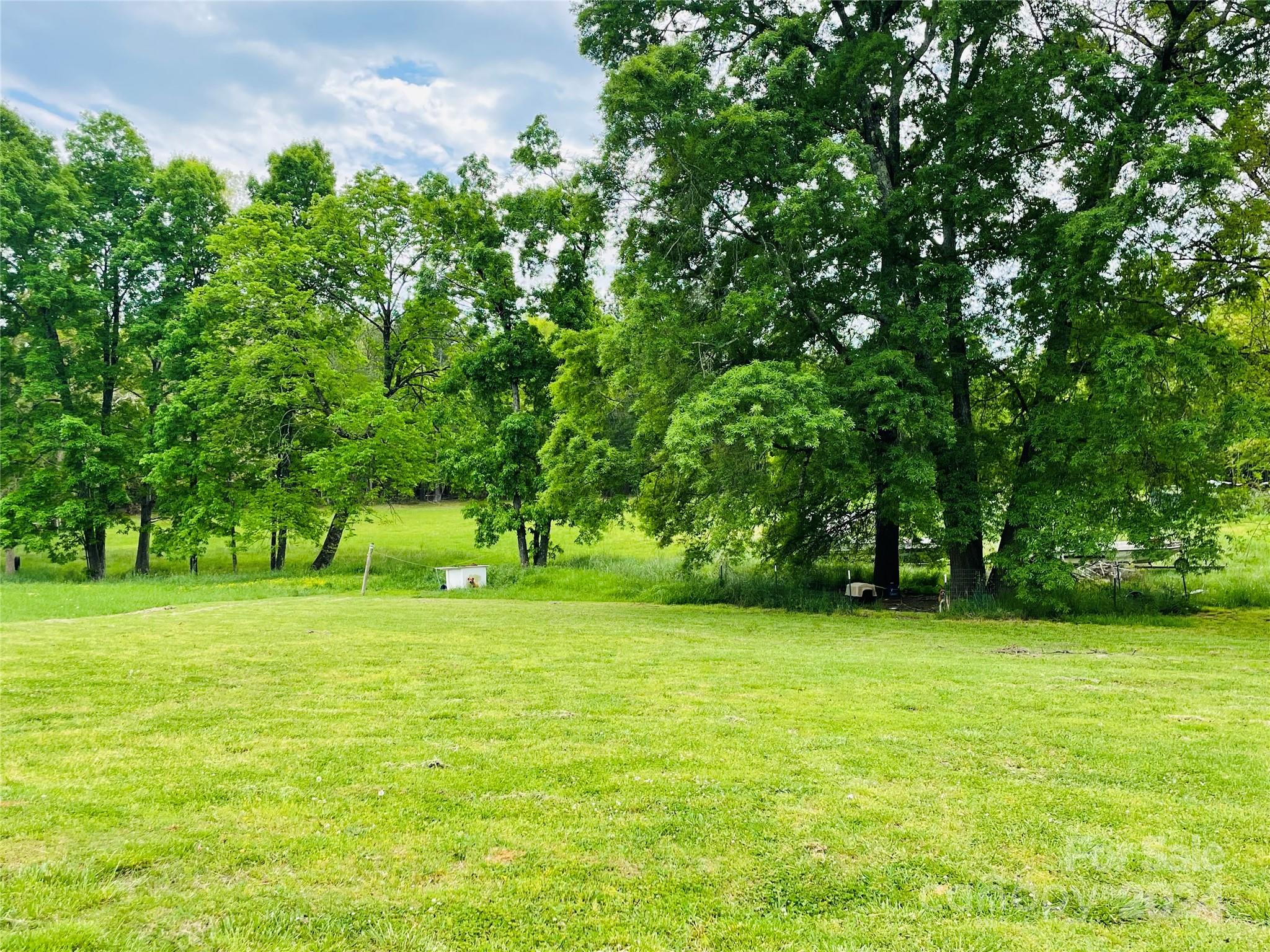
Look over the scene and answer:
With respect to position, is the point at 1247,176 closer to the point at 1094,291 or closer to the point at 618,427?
the point at 1094,291

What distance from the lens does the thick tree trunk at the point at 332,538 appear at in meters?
25.3

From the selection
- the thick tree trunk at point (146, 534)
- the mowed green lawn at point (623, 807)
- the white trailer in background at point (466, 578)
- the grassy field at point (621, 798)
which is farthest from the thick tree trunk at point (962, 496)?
the thick tree trunk at point (146, 534)

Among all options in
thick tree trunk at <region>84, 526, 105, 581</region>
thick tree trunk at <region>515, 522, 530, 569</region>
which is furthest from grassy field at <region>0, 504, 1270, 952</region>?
thick tree trunk at <region>84, 526, 105, 581</region>

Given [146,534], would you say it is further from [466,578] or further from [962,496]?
[962,496]

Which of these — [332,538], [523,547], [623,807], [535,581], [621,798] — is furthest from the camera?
[332,538]

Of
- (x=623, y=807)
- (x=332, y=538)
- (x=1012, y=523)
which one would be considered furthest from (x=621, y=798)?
(x=332, y=538)

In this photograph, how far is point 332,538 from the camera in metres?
26.3

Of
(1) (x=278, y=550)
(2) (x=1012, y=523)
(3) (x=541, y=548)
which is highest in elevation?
(2) (x=1012, y=523)

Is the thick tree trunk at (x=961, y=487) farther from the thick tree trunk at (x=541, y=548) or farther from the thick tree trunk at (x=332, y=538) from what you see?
the thick tree trunk at (x=332, y=538)

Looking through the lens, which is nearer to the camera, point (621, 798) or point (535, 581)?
point (621, 798)

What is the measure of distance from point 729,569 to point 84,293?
24.6 metres

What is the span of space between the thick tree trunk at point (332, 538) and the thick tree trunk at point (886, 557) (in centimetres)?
1871

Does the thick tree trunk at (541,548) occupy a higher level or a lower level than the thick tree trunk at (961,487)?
lower

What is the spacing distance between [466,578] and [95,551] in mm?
15029
